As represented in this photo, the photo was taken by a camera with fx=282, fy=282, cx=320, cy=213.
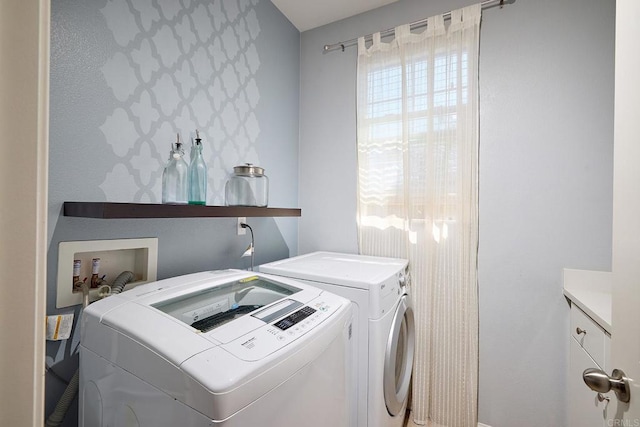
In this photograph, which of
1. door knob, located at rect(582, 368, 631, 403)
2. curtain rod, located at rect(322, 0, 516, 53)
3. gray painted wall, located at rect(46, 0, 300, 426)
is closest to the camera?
door knob, located at rect(582, 368, 631, 403)

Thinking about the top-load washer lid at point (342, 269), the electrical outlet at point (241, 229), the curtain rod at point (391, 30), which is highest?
the curtain rod at point (391, 30)

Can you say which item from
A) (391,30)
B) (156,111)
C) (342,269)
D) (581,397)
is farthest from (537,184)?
(156,111)

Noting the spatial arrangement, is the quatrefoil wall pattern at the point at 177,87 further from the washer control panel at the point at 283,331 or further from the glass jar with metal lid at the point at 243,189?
the washer control panel at the point at 283,331

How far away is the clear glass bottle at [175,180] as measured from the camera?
4.05 ft

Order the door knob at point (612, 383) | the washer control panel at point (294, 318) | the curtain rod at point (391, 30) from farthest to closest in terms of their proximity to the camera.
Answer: the curtain rod at point (391, 30), the washer control panel at point (294, 318), the door knob at point (612, 383)

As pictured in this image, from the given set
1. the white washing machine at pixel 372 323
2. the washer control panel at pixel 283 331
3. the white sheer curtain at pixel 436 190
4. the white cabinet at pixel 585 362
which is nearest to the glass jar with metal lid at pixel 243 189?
the white washing machine at pixel 372 323

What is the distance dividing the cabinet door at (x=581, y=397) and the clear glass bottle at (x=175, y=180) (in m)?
1.81

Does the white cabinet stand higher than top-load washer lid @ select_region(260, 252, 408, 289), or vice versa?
top-load washer lid @ select_region(260, 252, 408, 289)

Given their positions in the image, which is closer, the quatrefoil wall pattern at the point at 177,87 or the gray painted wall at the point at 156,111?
the gray painted wall at the point at 156,111

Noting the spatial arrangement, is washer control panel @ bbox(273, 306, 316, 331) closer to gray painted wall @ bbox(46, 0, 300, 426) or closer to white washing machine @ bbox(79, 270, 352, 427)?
white washing machine @ bbox(79, 270, 352, 427)

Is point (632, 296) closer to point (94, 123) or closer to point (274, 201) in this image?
point (94, 123)

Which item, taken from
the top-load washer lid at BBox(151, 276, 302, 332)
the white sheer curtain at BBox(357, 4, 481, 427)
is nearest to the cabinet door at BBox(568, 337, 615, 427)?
the white sheer curtain at BBox(357, 4, 481, 427)

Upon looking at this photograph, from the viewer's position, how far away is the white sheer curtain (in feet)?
5.57

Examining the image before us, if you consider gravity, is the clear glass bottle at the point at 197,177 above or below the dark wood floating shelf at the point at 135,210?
above
